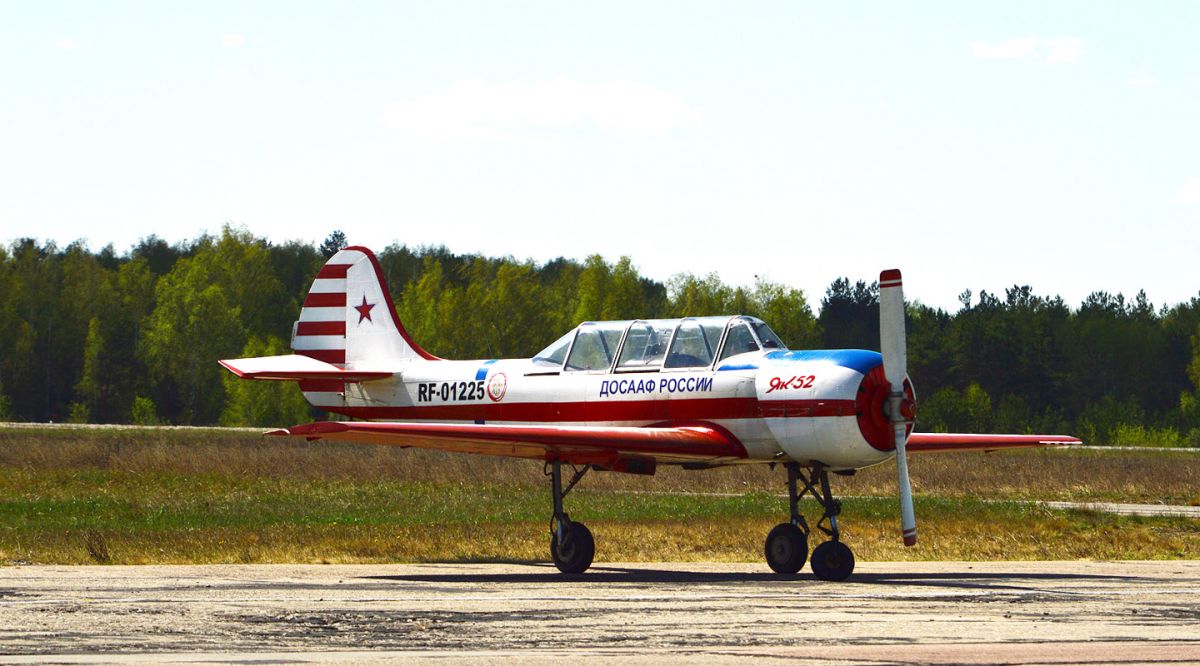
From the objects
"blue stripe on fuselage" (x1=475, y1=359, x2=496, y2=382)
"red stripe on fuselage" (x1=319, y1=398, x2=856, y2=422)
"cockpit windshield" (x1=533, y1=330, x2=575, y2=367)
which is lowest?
"red stripe on fuselage" (x1=319, y1=398, x2=856, y2=422)

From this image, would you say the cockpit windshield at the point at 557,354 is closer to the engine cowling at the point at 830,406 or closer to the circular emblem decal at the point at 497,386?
the circular emblem decal at the point at 497,386

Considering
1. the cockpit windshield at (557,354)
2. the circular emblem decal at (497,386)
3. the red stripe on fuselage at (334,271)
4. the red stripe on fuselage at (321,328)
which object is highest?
the red stripe on fuselage at (334,271)

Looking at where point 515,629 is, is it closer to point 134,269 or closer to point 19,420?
point 19,420

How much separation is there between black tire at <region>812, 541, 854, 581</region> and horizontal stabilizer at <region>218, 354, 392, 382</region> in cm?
717

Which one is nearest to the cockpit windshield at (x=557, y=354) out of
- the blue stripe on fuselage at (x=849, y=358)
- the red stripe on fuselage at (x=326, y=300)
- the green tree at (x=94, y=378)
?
the blue stripe on fuselage at (x=849, y=358)

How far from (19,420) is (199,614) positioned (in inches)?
3508

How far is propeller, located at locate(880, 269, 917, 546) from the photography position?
1678cm

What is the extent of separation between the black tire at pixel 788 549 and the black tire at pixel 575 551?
2.06m

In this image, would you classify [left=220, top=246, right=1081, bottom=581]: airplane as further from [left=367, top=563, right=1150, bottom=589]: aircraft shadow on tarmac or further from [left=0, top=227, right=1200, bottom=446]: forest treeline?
[left=0, top=227, right=1200, bottom=446]: forest treeline

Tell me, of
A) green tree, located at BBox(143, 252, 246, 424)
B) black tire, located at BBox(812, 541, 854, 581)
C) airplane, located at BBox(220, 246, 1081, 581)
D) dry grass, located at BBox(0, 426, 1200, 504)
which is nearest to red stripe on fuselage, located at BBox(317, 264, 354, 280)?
airplane, located at BBox(220, 246, 1081, 581)

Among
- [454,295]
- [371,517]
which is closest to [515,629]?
[371,517]

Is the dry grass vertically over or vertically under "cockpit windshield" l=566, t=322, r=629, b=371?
under

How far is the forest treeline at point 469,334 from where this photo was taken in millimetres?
90812

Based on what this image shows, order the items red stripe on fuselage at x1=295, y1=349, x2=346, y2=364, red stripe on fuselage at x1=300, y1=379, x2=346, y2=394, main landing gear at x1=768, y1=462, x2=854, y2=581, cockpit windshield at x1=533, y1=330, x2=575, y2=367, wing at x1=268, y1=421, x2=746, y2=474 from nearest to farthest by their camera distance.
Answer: wing at x1=268, y1=421, x2=746, y2=474 < main landing gear at x1=768, y1=462, x2=854, y2=581 < cockpit windshield at x1=533, y1=330, x2=575, y2=367 < red stripe on fuselage at x1=300, y1=379, x2=346, y2=394 < red stripe on fuselage at x1=295, y1=349, x2=346, y2=364
